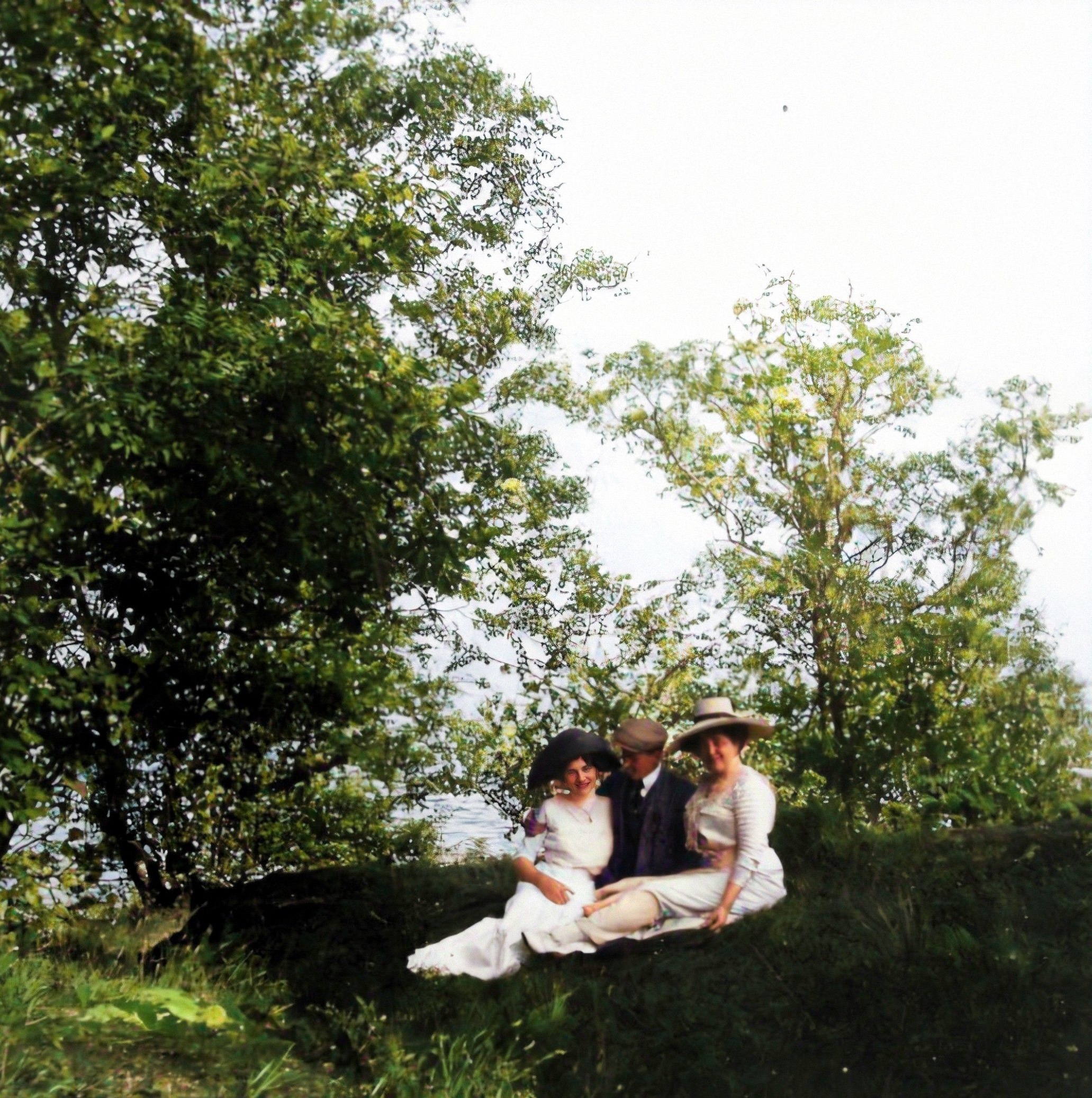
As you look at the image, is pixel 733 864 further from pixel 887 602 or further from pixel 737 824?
pixel 887 602


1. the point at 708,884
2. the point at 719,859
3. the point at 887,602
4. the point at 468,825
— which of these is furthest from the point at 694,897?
the point at 887,602

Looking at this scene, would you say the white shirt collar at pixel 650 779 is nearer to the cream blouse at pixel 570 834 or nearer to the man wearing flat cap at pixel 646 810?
the man wearing flat cap at pixel 646 810

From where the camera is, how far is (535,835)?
550cm

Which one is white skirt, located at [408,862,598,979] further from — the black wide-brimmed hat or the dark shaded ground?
the black wide-brimmed hat

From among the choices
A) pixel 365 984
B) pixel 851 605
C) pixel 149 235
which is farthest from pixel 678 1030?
pixel 149 235

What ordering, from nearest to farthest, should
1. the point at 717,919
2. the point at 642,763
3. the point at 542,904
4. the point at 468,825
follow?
1. the point at 717,919
2. the point at 542,904
3. the point at 642,763
4. the point at 468,825

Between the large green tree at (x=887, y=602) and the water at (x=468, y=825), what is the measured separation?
2.82ft

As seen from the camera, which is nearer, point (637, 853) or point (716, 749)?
point (637, 853)

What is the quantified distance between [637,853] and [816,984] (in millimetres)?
877

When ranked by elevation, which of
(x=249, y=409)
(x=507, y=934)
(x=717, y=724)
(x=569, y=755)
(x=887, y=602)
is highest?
(x=249, y=409)

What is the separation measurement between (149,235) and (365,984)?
3.75 m

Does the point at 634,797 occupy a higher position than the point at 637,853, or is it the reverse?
the point at 634,797

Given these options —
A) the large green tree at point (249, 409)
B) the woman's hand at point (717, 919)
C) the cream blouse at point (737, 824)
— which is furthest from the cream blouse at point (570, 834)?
the large green tree at point (249, 409)

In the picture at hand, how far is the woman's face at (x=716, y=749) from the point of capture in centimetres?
545
